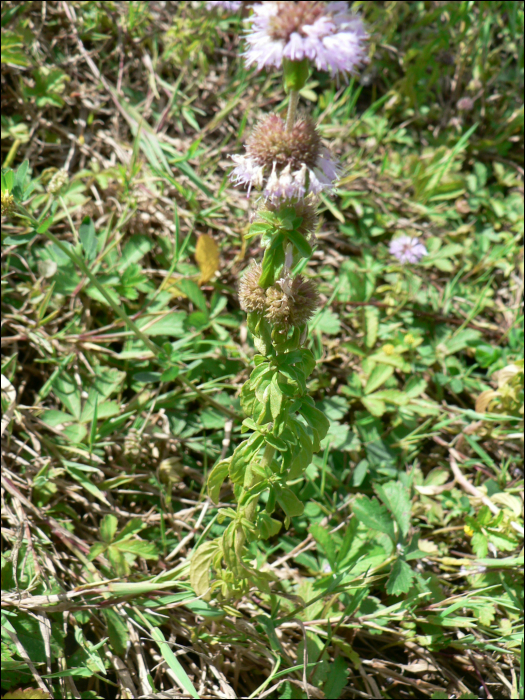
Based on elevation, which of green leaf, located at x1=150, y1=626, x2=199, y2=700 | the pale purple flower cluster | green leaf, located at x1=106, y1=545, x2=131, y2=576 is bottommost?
green leaf, located at x1=150, y1=626, x2=199, y2=700

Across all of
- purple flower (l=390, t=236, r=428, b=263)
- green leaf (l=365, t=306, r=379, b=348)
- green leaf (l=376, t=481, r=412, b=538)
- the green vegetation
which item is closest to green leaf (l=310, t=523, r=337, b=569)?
the green vegetation

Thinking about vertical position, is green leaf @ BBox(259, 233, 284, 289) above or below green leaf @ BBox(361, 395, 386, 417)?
above

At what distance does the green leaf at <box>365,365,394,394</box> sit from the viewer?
9.14ft

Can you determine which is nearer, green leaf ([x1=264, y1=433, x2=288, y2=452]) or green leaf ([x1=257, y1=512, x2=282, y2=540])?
green leaf ([x1=264, y1=433, x2=288, y2=452])

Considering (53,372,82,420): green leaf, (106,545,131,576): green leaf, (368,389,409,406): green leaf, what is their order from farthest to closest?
(368,389,409,406): green leaf < (53,372,82,420): green leaf < (106,545,131,576): green leaf

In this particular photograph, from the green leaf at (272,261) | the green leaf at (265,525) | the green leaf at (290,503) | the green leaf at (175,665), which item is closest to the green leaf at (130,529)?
the green leaf at (175,665)

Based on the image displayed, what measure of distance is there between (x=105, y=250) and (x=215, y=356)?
29.9 inches

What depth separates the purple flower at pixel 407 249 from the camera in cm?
324

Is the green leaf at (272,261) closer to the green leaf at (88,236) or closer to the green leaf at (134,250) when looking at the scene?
the green leaf at (88,236)

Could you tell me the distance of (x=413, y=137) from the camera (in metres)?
4.05

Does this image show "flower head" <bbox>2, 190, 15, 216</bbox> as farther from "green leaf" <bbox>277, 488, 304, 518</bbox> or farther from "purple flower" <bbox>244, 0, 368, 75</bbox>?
"green leaf" <bbox>277, 488, 304, 518</bbox>

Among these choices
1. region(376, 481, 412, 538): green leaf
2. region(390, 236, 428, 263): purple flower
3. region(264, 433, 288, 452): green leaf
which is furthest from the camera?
region(390, 236, 428, 263): purple flower

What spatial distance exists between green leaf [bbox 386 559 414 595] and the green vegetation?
12mm

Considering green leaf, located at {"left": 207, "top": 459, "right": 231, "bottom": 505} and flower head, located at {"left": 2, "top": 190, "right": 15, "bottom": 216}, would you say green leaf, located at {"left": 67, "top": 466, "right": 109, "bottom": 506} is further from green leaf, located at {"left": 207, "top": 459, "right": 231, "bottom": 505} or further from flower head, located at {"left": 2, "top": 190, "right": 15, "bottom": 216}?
flower head, located at {"left": 2, "top": 190, "right": 15, "bottom": 216}
